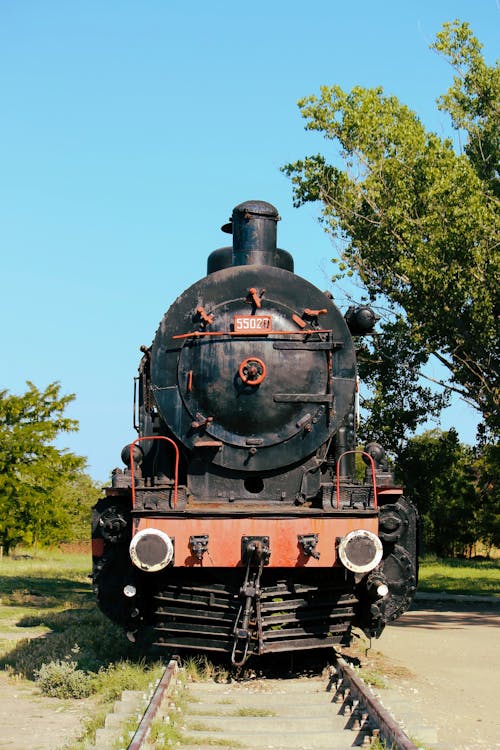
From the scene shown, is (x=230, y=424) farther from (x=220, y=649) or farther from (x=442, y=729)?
(x=442, y=729)

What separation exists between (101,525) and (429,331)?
10398mm

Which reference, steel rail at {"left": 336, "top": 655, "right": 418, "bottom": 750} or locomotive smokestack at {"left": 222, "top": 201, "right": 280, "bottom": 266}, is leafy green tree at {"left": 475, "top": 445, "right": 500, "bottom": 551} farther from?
steel rail at {"left": 336, "top": 655, "right": 418, "bottom": 750}

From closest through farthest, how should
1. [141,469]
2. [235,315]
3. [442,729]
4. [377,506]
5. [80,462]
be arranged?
[442,729] → [377,506] → [235,315] → [141,469] → [80,462]

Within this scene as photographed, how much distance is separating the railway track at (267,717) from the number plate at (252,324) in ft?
9.68

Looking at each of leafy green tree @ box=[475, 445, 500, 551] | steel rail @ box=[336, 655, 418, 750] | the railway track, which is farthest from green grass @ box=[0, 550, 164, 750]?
leafy green tree @ box=[475, 445, 500, 551]

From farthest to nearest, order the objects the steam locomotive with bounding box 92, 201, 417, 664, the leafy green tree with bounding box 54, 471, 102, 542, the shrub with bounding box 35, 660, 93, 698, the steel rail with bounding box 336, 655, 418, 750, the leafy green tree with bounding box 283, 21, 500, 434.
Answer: the leafy green tree with bounding box 54, 471, 102, 542, the leafy green tree with bounding box 283, 21, 500, 434, the shrub with bounding box 35, 660, 93, 698, the steam locomotive with bounding box 92, 201, 417, 664, the steel rail with bounding box 336, 655, 418, 750

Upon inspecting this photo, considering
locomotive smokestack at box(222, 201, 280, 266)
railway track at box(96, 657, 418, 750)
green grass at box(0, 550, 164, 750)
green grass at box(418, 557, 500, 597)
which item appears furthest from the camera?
green grass at box(418, 557, 500, 597)

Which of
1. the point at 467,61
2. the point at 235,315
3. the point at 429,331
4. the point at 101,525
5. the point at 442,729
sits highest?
the point at 467,61

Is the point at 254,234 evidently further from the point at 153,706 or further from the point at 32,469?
the point at 32,469

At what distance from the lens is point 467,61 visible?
65.8 feet

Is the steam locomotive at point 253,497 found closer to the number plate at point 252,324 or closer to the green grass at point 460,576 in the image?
the number plate at point 252,324

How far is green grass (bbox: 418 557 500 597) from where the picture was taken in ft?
70.9

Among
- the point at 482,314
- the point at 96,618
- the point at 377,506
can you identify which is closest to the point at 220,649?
the point at 377,506

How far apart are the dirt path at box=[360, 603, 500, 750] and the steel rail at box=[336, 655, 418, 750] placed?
22 centimetres
